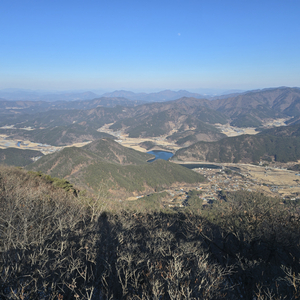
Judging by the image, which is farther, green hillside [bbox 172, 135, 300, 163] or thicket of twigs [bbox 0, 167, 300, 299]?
green hillside [bbox 172, 135, 300, 163]

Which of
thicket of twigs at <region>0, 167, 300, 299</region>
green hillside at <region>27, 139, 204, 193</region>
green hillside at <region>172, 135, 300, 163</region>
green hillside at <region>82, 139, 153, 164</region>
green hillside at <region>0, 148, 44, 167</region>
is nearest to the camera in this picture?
thicket of twigs at <region>0, 167, 300, 299</region>

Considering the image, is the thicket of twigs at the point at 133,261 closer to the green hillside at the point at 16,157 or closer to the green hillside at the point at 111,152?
the green hillside at the point at 111,152

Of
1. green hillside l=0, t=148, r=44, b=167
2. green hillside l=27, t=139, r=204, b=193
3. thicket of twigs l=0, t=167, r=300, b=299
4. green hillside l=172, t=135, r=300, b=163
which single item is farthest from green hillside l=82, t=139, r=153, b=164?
thicket of twigs l=0, t=167, r=300, b=299

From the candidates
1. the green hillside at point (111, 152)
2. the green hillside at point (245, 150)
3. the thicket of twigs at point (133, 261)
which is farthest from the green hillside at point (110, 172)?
the green hillside at point (245, 150)

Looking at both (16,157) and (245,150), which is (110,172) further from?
(245,150)

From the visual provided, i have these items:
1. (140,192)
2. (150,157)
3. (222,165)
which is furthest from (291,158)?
A: (140,192)

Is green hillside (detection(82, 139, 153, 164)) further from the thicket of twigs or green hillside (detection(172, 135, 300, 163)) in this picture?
the thicket of twigs
